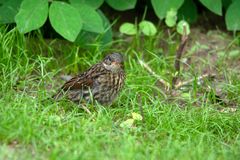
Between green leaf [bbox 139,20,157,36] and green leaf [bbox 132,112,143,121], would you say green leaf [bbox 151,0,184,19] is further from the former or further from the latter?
green leaf [bbox 132,112,143,121]

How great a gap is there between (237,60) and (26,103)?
3128 millimetres

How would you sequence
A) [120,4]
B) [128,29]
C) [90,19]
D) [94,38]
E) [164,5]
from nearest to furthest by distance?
[90,19]
[94,38]
[164,5]
[120,4]
[128,29]

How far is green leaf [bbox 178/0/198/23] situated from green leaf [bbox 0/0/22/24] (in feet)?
6.55

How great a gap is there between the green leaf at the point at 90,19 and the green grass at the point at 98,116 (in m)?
0.35

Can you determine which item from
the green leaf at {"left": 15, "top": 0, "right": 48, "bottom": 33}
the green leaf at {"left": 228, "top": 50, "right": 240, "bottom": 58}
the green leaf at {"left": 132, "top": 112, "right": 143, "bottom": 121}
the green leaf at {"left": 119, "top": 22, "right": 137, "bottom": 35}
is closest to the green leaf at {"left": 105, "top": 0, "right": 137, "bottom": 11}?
the green leaf at {"left": 119, "top": 22, "right": 137, "bottom": 35}

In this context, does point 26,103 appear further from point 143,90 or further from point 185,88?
point 185,88

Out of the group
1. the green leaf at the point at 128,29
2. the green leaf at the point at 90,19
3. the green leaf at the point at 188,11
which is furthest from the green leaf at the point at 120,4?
the green leaf at the point at 188,11

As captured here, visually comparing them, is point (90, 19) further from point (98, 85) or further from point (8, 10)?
point (98, 85)

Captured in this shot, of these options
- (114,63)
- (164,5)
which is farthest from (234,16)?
(114,63)

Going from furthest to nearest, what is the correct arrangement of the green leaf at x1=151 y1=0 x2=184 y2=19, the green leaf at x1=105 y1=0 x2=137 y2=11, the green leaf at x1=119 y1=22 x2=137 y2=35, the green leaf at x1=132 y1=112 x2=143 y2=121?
1. the green leaf at x1=119 y1=22 x2=137 y2=35
2. the green leaf at x1=105 y1=0 x2=137 y2=11
3. the green leaf at x1=151 y1=0 x2=184 y2=19
4. the green leaf at x1=132 y1=112 x2=143 y2=121

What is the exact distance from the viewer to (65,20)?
6.60m

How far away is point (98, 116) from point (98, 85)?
2.34ft

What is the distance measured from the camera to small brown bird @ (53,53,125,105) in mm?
6277

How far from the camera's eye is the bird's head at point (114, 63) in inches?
251
